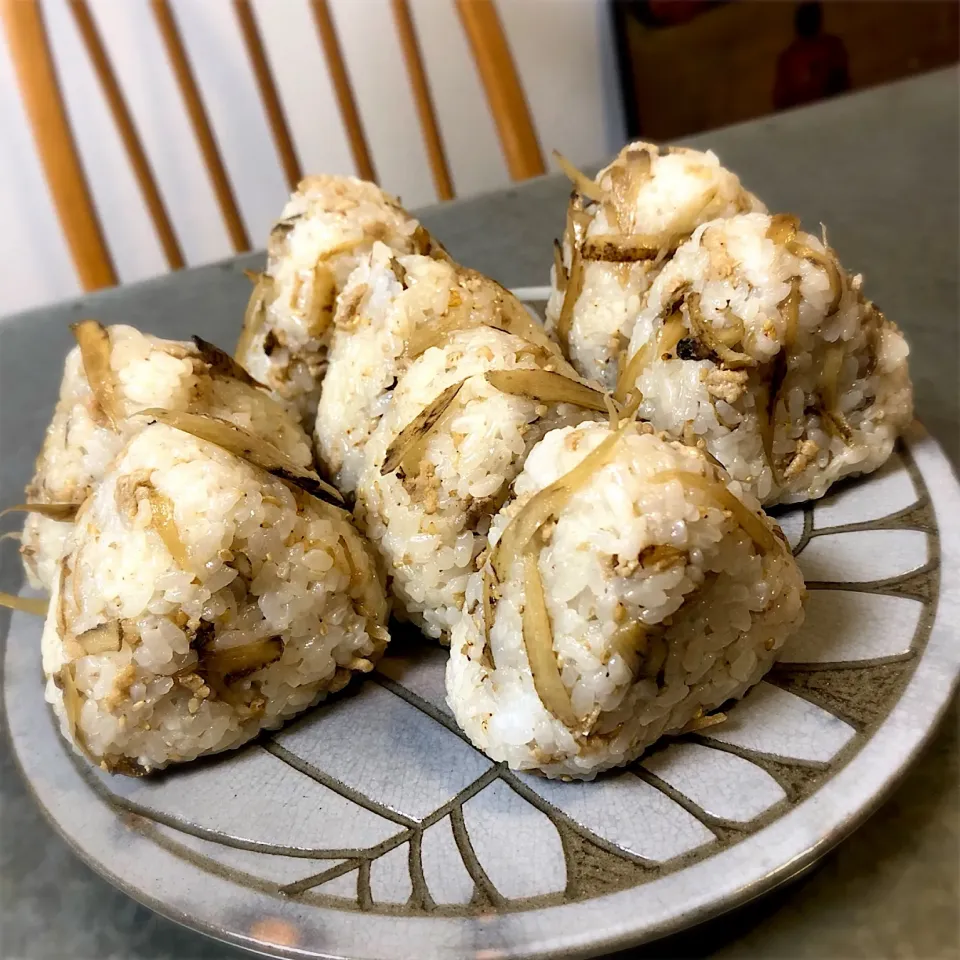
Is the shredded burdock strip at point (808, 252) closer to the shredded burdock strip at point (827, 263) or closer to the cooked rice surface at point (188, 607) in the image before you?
the shredded burdock strip at point (827, 263)

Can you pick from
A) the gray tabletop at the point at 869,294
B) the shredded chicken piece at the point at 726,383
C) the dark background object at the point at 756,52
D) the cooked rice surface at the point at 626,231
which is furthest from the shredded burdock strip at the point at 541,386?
the dark background object at the point at 756,52

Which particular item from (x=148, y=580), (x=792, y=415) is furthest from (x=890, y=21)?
(x=148, y=580)

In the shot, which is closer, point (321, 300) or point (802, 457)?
point (802, 457)

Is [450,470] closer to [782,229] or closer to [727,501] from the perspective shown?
[727,501]

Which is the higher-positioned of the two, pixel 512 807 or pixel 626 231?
pixel 626 231

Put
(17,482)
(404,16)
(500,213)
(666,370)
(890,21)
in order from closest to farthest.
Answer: (666,370) → (17,482) → (500,213) → (404,16) → (890,21)

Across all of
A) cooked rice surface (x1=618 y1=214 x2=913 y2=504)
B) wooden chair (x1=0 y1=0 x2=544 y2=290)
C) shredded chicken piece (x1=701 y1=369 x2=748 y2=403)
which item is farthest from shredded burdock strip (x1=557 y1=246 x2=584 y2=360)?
wooden chair (x1=0 y1=0 x2=544 y2=290)

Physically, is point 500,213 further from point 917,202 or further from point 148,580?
point 148,580

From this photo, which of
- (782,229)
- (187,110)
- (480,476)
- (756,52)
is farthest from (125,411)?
(756,52)
